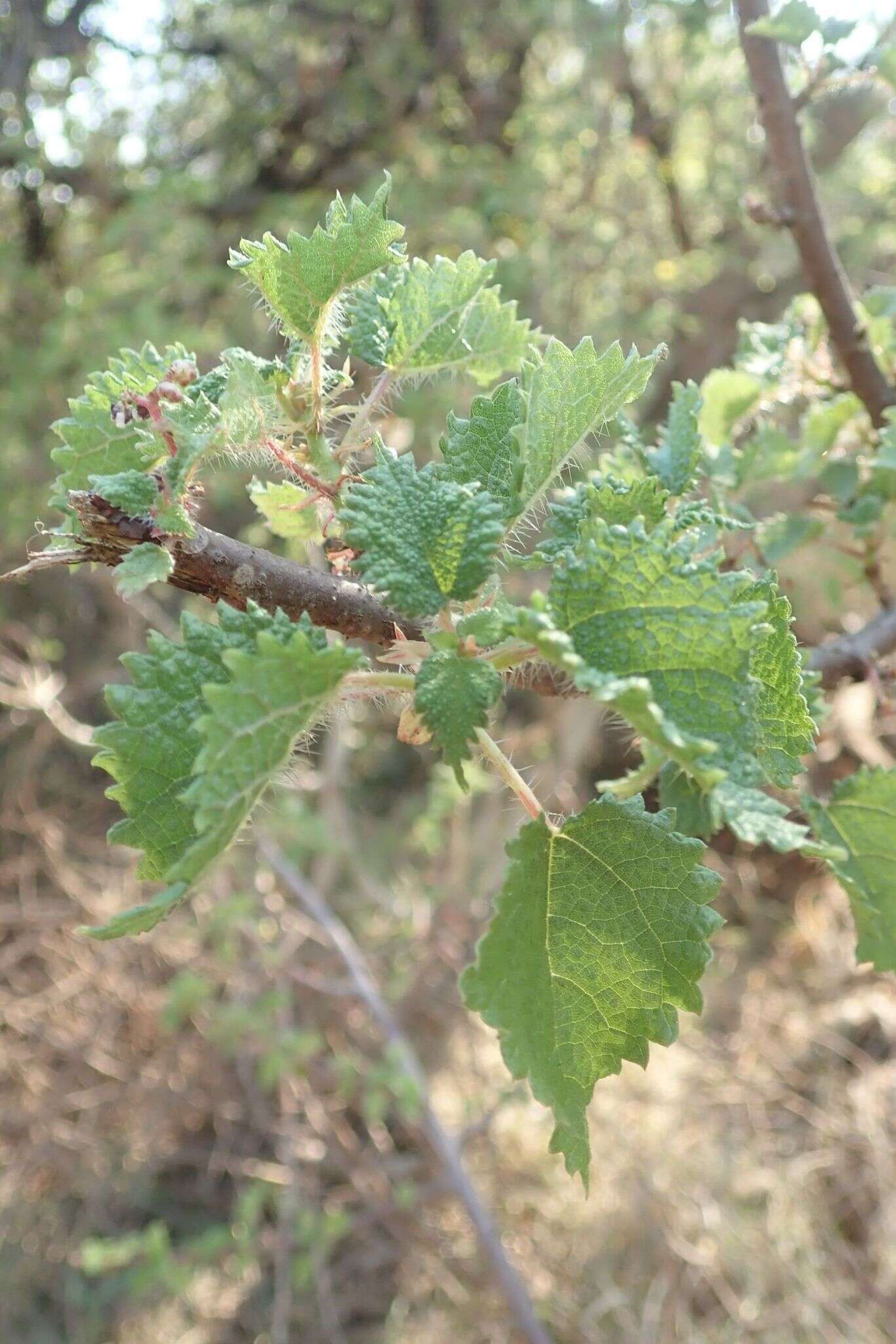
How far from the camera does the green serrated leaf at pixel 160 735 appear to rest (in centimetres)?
39

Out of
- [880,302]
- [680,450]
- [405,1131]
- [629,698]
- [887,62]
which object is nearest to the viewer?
[629,698]

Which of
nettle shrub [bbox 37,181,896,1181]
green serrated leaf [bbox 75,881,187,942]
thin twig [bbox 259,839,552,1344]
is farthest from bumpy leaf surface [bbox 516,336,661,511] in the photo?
thin twig [bbox 259,839,552,1344]

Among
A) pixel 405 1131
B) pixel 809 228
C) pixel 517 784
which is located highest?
pixel 809 228

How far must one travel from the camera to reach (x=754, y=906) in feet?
8.46

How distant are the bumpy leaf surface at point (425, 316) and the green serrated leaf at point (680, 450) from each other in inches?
4.3

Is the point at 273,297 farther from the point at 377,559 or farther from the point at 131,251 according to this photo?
the point at 131,251

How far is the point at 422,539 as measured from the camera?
0.40 meters

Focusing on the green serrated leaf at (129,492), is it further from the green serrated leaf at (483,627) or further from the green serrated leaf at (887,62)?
the green serrated leaf at (887,62)

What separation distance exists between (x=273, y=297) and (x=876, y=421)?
0.52 meters

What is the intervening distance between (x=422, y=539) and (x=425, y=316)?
0.56 feet

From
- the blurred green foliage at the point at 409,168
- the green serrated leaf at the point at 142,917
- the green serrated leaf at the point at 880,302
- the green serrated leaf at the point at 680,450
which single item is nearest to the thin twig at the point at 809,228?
the green serrated leaf at the point at 880,302

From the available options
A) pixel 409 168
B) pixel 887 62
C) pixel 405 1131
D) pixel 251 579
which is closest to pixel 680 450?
pixel 251 579

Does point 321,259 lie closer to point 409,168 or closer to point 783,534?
point 783,534

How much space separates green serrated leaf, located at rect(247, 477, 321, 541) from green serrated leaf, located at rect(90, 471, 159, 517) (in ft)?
0.26
